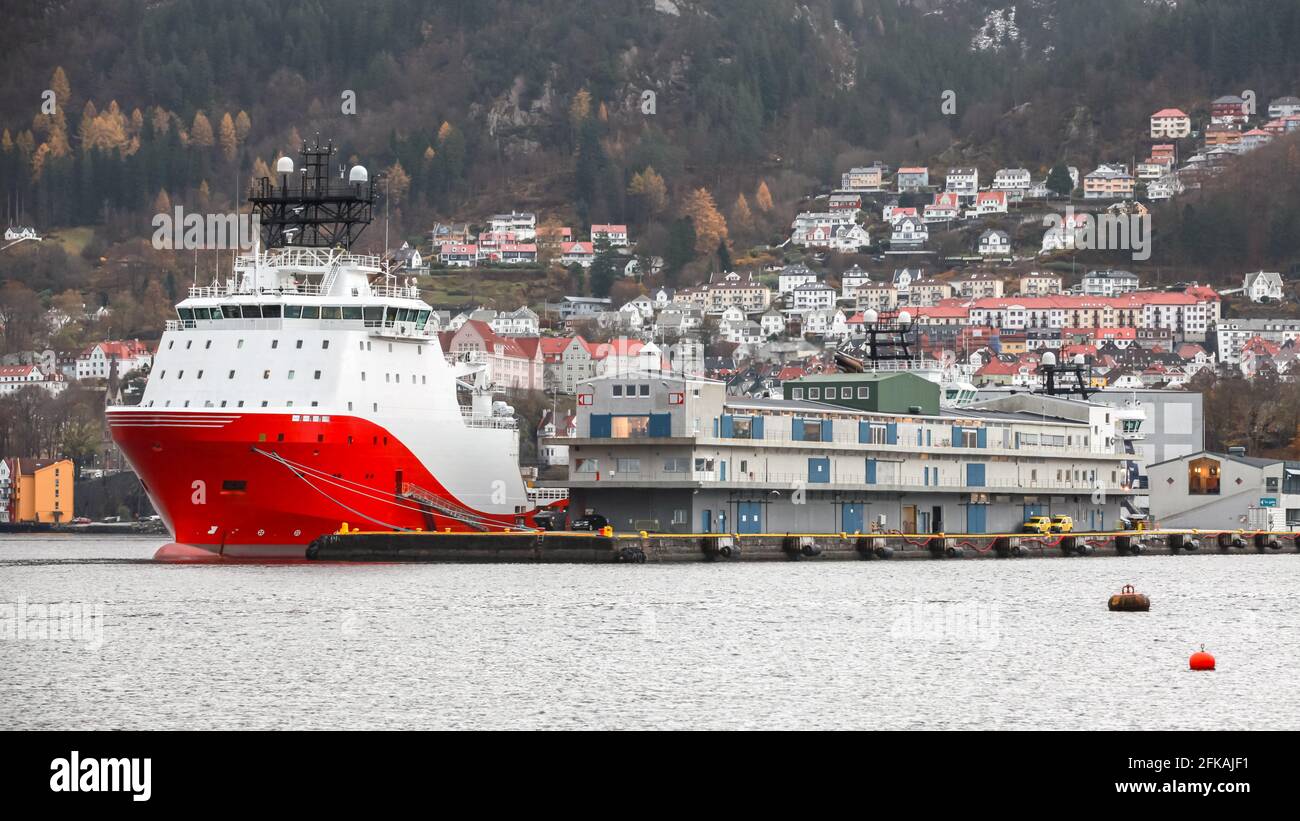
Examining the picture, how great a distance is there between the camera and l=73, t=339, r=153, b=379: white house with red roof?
18050cm

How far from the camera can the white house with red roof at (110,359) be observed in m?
180

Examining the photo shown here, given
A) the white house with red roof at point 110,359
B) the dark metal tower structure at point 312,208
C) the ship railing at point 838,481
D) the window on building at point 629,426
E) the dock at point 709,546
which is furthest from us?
the white house with red roof at point 110,359

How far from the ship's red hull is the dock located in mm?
1083

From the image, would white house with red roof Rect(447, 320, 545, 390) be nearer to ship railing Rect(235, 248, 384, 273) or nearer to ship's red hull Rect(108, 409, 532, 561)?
ship railing Rect(235, 248, 384, 273)

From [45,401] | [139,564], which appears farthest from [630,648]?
[45,401]

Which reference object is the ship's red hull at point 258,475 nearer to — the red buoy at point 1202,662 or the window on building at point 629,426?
the window on building at point 629,426

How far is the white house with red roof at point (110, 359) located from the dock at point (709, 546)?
10838 centimetres

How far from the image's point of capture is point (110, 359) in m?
182

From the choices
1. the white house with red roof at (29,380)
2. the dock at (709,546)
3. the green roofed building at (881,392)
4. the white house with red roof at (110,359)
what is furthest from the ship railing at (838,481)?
the white house with red roof at (29,380)

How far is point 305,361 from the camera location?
219 ft

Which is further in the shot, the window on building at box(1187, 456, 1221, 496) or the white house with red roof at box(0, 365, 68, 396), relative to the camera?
the white house with red roof at box(0, 365, 68, 396)

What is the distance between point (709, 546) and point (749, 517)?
5.65 metres

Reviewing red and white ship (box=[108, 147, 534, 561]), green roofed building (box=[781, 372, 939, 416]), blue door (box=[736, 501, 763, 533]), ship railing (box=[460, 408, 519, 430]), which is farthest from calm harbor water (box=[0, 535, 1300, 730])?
green roofed building (box=[781, 372, 939, 416])
